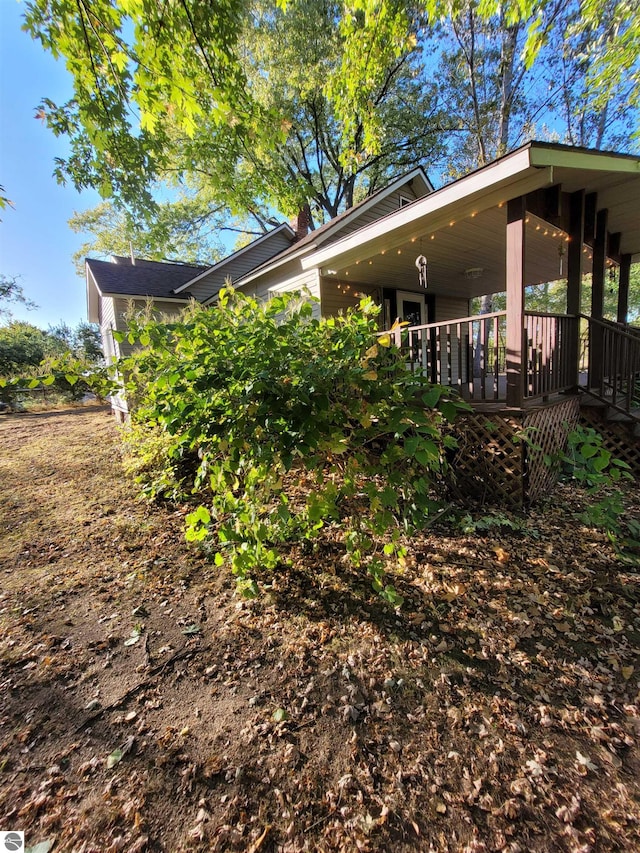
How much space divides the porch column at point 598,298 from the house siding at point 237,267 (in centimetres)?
980

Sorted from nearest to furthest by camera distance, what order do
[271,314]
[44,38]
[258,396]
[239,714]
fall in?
[239,714]
[258,396]
[271,314]
[44,38]

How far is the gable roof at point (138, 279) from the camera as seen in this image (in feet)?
37.0

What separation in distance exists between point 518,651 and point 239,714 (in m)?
1.64

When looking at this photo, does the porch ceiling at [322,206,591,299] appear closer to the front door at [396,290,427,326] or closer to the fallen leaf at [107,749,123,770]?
the front door at [396,290,427,326]

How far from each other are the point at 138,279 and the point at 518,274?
12449 mm

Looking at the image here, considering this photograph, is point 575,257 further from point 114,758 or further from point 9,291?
point 9,291

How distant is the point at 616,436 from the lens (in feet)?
16.6

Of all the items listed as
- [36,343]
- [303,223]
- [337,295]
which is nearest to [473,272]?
[337,295]

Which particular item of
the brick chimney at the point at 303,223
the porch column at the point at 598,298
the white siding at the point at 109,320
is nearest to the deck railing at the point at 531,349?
the porch column at the point at 598,298

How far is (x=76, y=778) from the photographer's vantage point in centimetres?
152

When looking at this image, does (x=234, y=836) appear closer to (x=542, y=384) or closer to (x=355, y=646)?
(x=355, y=646)

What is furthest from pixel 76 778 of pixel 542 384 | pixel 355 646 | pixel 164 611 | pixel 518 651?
pixel 542 384

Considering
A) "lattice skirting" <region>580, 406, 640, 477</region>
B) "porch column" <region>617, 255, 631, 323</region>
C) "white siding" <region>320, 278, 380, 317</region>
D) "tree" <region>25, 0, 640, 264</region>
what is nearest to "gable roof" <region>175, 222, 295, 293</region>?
"tree" <region>25, 0, 640, 264</region>

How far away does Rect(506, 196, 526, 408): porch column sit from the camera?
404cm
